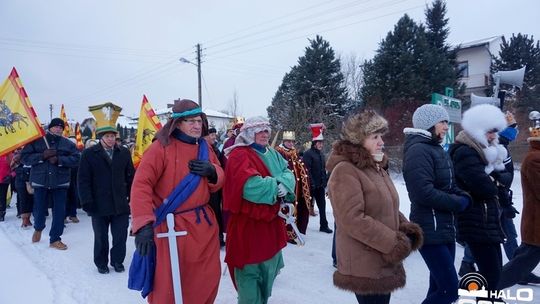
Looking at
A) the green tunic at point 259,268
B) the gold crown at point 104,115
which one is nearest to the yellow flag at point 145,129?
the gold crown at point 104,115

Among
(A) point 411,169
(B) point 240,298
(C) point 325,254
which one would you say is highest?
(A) point 411,169

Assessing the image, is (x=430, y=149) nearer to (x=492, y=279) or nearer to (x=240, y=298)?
(x=492, y=279)

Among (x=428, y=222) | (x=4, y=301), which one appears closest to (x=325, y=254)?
(x=428, y=222)

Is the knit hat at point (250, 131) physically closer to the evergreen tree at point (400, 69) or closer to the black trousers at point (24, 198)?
the black trousers at point (24, 198)

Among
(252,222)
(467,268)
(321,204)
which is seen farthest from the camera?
(321,204)

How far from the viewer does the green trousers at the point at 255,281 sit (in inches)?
135

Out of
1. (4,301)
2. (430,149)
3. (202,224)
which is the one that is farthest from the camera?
(4,301)

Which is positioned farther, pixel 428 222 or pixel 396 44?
pixel 396 44

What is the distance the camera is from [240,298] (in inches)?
135

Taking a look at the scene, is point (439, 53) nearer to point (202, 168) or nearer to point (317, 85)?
point (317, 85)

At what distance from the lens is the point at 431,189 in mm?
3078

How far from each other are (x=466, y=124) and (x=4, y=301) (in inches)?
208

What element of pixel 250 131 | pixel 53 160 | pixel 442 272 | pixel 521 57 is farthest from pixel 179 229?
pixel 521 57

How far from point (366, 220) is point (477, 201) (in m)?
1.57
